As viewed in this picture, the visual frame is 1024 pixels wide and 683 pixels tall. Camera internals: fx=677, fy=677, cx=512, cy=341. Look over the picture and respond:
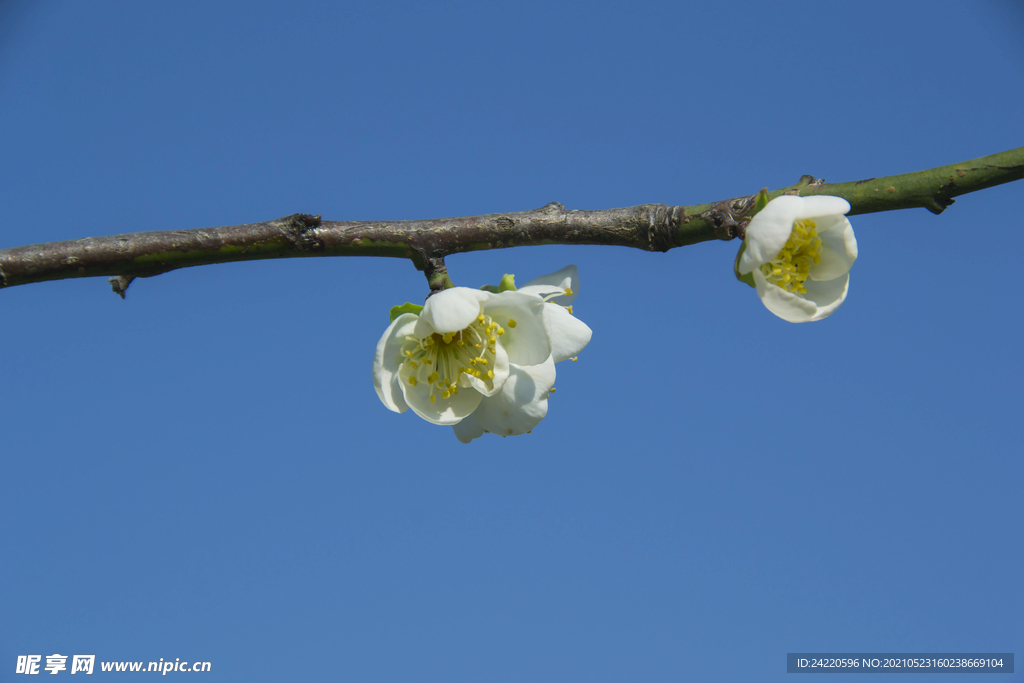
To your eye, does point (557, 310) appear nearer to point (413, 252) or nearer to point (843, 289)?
point (413, 252)

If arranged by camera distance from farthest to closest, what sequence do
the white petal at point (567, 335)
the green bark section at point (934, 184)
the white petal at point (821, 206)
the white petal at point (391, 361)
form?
the white petal at point (567, 335) → the white petal at point (391, 361) → the white petal at point (821, 206) → the green bark section at point (934, 184)

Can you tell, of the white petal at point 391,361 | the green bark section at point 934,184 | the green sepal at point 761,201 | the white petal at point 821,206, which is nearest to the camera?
the green bark section at point 934,184

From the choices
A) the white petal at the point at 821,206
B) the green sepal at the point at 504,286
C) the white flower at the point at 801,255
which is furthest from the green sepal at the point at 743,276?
the green sepal at the point at 504,286

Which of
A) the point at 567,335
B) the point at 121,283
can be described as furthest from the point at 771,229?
the point at 121,283

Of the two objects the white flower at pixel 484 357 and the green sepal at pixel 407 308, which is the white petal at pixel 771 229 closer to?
the white flower at pixel 484 357

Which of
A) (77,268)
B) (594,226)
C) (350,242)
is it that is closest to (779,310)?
(594,226)

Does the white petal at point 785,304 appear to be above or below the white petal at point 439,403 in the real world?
above
